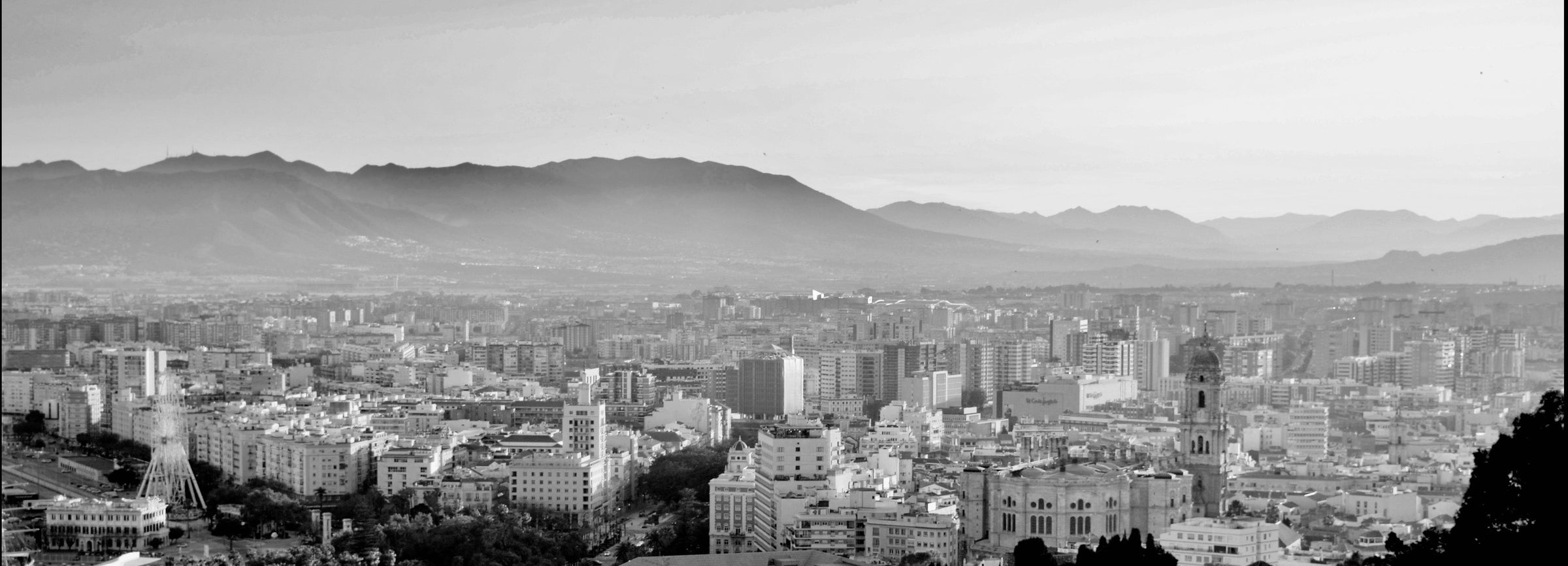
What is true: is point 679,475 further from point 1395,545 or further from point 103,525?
point 1395,545

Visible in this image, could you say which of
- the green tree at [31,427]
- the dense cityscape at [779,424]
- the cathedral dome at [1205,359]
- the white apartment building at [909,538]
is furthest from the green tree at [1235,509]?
the green tree at [31,427]

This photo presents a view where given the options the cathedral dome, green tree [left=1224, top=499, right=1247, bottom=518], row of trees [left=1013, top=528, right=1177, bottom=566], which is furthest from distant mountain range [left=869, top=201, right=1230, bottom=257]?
row of trees [left=1013, top=528, right=1177, bottom=566]

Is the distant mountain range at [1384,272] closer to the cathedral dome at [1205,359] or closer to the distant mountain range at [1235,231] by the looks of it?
the distant mountain range at [1235,231]

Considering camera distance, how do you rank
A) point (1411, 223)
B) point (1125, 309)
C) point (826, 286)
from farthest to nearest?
1. point (826, 286)
2. point (1125, 309)
3. point (1411, 223)

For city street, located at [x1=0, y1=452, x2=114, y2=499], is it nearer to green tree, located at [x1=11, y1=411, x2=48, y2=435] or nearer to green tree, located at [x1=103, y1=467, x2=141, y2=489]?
green tree, located at [x1=103, y1=467, x2=141, y2=489]

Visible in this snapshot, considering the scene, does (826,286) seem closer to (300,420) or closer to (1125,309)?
(1125,309)

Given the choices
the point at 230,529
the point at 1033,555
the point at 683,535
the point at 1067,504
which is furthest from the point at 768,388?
the point at 1033,555

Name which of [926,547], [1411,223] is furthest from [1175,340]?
[926,547]
